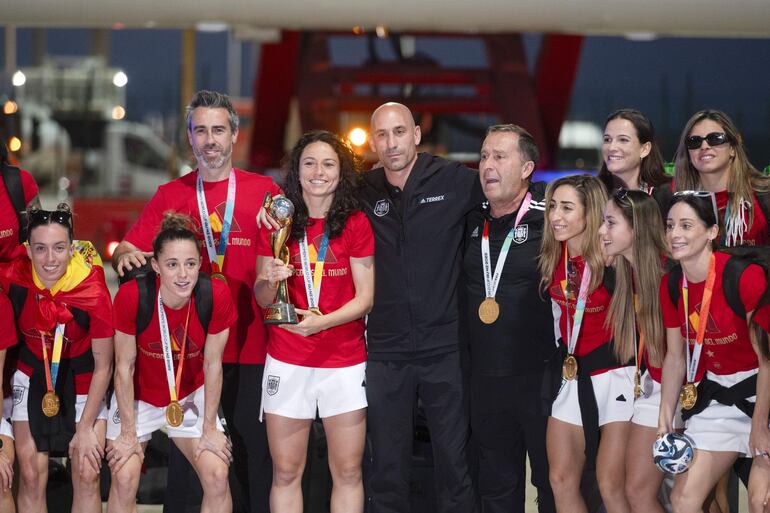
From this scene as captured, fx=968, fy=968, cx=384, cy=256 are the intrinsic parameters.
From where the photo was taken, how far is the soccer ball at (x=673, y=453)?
3.83 metres

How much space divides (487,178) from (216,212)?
129 cm

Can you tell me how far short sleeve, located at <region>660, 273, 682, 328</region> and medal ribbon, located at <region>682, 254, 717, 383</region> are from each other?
0.17 ft

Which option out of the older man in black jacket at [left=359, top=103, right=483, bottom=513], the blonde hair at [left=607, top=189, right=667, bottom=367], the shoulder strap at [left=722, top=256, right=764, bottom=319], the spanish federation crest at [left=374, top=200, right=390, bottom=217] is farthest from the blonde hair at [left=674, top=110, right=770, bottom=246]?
the spanish federation crest at [left=374, top=200, right=390, bottom=217]

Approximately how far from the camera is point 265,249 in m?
4.29

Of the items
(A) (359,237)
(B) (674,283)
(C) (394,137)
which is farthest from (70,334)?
(B) (674,283)

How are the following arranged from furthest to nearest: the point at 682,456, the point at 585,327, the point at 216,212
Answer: the point at 216,212 → the point at 585,327 → the point at 682,456

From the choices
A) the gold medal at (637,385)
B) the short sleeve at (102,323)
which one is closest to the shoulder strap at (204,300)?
the short sleeve at (102,323)

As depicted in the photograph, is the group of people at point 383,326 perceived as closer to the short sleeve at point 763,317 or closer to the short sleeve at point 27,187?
the short sleeve at point 27,187

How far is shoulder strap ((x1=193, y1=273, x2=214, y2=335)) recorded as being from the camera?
4.26m

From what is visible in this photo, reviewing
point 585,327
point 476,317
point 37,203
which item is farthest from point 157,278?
point 585,327

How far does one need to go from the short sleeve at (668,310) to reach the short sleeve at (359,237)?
128 centimetres

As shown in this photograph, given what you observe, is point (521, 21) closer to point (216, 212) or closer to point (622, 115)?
point (622, 115)

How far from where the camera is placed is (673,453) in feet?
12.6

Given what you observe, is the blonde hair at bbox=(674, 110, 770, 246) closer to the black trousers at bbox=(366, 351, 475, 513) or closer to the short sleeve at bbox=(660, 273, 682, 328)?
the short sleeve at bbox=(660, 273, 682, 328)
